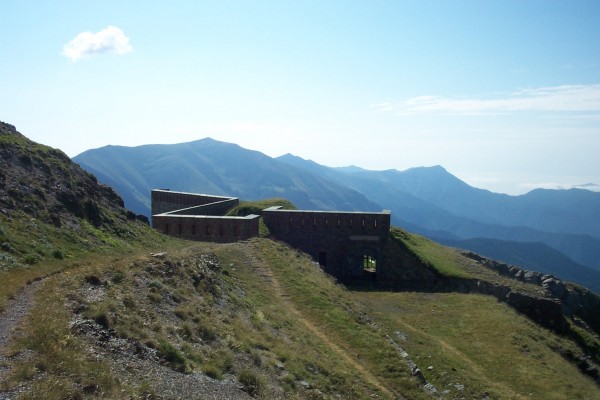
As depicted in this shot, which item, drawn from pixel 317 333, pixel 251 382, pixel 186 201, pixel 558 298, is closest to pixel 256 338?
pixel 251 382

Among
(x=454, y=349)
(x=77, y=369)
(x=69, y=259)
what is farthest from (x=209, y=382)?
(x=454, y=349)

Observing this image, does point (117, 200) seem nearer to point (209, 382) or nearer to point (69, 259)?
point (69, 259)

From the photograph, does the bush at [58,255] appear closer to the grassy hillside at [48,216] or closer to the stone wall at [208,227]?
the grassy hillside at [48,216]

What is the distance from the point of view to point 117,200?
3481cm

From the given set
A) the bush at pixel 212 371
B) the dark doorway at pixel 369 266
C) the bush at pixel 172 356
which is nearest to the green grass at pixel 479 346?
the dark doorway at pixel 369 266

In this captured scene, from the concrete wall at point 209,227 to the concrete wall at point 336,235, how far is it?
6203mm

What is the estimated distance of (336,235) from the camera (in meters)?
42.2

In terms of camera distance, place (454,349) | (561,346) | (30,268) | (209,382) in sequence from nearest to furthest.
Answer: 1. (209,382)
2. (30,268)
3. (454,349)
4. (561,346)

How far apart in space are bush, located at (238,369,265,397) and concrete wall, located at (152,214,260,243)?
73.1 ft

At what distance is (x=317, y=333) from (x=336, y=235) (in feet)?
69.5

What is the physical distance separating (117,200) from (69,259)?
46.1ft

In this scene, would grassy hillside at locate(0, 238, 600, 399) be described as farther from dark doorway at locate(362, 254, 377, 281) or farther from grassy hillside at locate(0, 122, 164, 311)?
dark doorway at locate(362, 254, 377, 281)

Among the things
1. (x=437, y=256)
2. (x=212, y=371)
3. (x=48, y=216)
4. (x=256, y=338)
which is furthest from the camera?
(x=437, y=256)

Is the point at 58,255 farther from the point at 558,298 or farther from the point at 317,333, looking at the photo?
the point at 558,298
